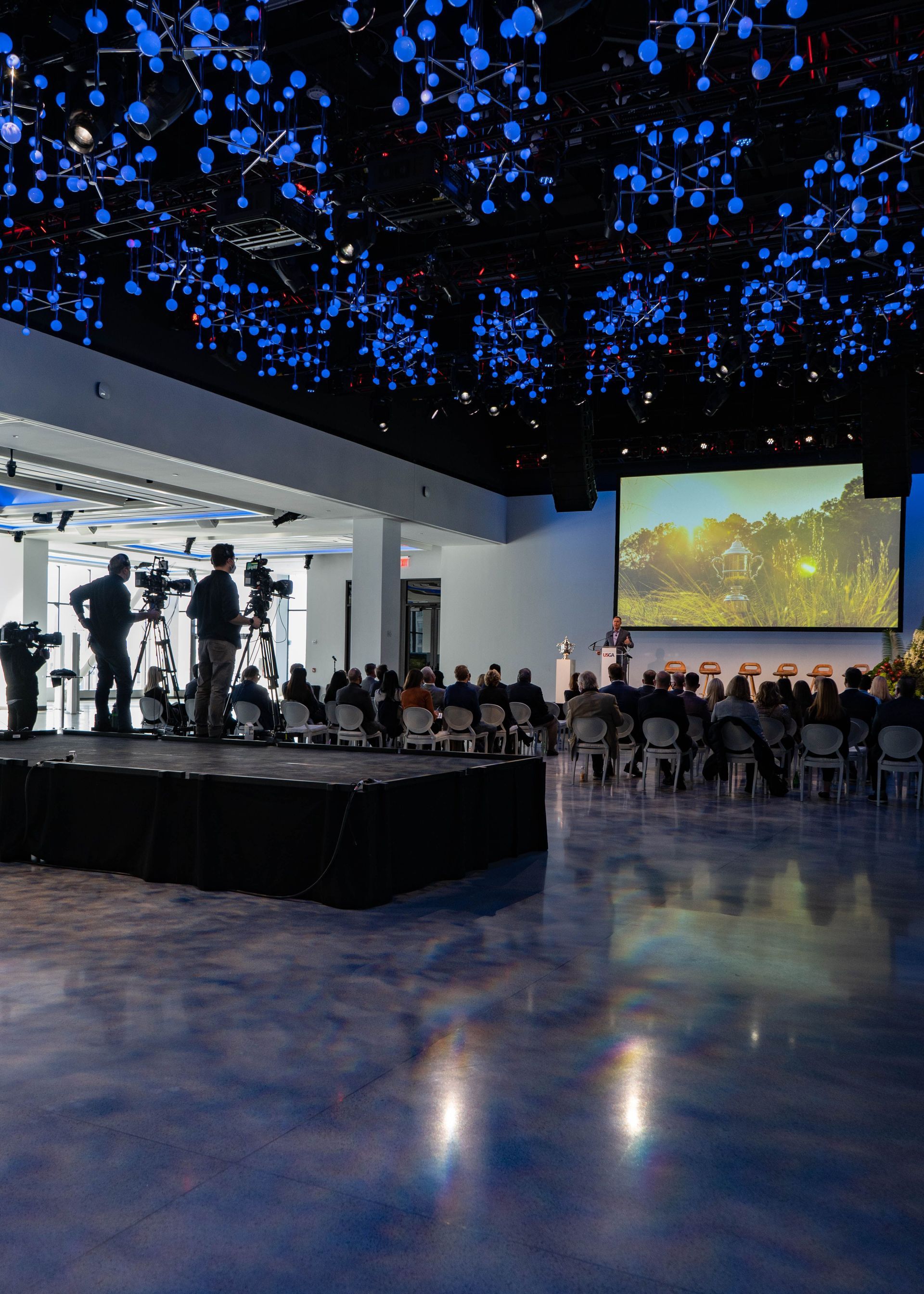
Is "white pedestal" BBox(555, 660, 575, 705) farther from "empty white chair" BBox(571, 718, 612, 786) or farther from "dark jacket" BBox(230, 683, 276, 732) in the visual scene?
"dark jacket" BBox(230, 683, 276, 732)

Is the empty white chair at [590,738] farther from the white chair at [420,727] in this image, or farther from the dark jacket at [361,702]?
the dark jacket at [361,702]

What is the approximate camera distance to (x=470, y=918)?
4461 millimetres

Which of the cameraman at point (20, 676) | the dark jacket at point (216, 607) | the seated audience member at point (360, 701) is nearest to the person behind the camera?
the dark jacket at point (216, 607)

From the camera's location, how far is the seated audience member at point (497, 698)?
1081 cm

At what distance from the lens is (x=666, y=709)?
9.25 metres

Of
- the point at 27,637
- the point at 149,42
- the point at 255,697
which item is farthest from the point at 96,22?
the point at 255,697

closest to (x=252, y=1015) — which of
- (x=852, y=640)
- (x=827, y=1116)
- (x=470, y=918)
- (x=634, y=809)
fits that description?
(x=470, y=918)

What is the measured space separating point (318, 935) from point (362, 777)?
105cm

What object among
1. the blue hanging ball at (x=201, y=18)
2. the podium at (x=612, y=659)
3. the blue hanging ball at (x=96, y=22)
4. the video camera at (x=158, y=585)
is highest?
the blue hanging ball at (x=201, y=18)

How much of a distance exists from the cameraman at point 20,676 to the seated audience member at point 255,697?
7.78 feet

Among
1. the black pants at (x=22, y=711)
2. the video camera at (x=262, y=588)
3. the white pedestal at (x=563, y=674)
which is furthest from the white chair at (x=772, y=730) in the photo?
the white pedestal at (x=563, y=674)

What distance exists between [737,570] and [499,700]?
6.93m

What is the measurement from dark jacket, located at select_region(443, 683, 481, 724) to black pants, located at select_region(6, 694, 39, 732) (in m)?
4.04

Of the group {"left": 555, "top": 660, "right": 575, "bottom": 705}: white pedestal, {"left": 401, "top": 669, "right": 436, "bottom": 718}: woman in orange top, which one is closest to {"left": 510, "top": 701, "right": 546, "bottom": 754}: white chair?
{"left": 401, "top": 669, "right": 436, "bottom": 718}: woman in orange top
